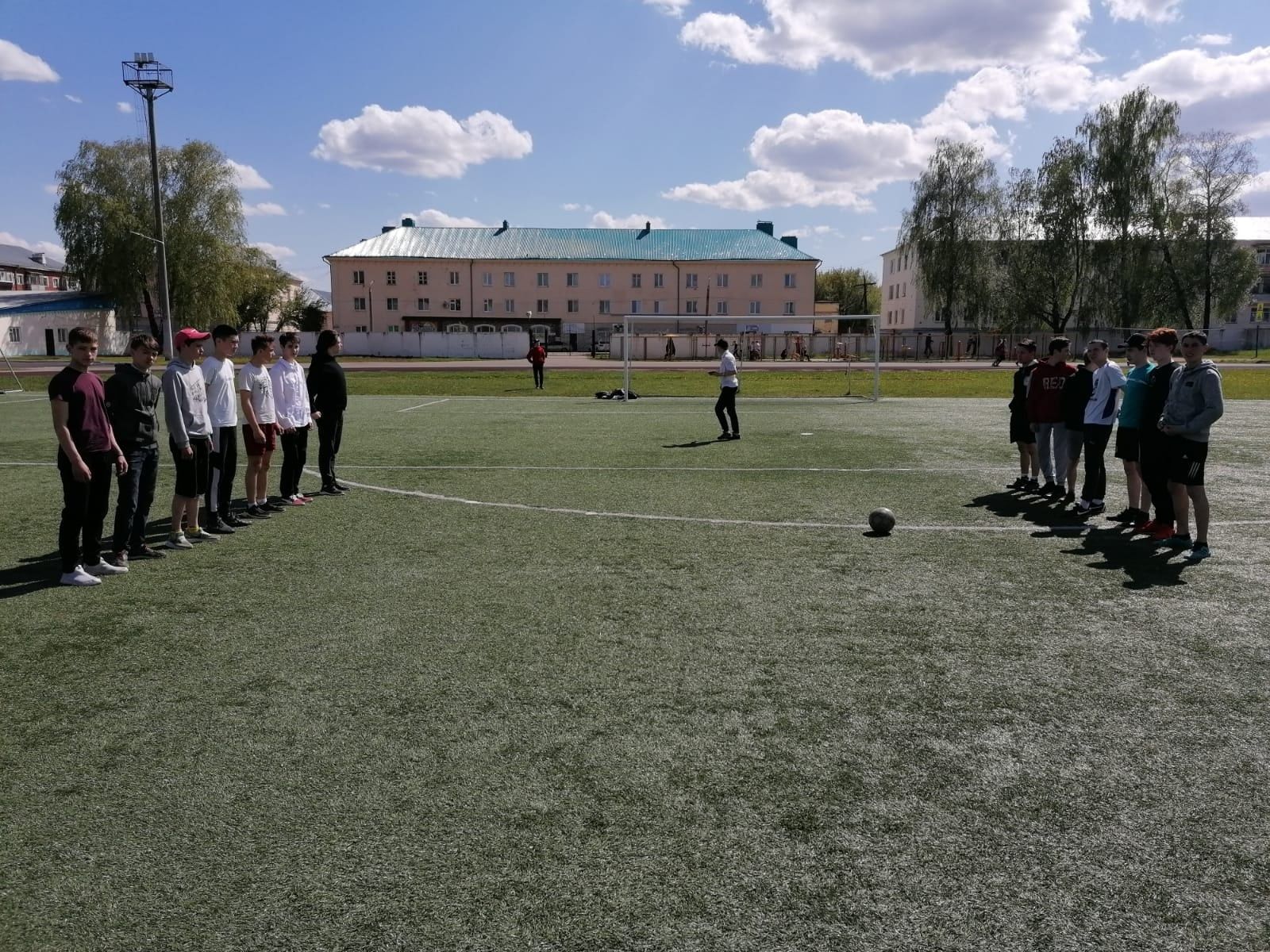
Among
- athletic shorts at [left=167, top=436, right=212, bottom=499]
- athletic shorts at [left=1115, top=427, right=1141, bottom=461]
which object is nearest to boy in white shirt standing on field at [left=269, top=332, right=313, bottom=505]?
athletic shorts at [left=167, top=436, right=212, bottom=499]

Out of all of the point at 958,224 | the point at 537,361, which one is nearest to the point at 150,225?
the point at 537,361

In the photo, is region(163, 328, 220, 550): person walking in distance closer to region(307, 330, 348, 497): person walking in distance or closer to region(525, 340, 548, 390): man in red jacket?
region(307, 330, 348, 497): person walking in distance

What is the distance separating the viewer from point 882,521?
9242mm

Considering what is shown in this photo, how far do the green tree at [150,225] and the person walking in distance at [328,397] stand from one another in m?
56.8

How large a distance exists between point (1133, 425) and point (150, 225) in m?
69.3

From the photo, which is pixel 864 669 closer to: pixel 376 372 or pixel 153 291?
pixel 376 372

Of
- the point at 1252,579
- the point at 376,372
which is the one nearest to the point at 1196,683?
the point at 1252,579

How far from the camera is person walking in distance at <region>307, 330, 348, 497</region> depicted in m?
11.3

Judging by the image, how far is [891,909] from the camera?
3197mm

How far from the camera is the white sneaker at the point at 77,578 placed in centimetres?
738

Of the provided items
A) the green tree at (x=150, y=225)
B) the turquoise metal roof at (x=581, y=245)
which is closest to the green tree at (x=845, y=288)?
the turquoise metal roof at (x=581, y=245)

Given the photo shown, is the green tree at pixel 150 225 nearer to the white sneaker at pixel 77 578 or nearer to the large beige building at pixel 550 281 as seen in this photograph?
the large beige building at pixel 550 281

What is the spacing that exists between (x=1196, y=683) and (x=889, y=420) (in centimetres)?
1770

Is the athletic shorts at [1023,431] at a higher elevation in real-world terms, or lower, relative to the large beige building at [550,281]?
lower
